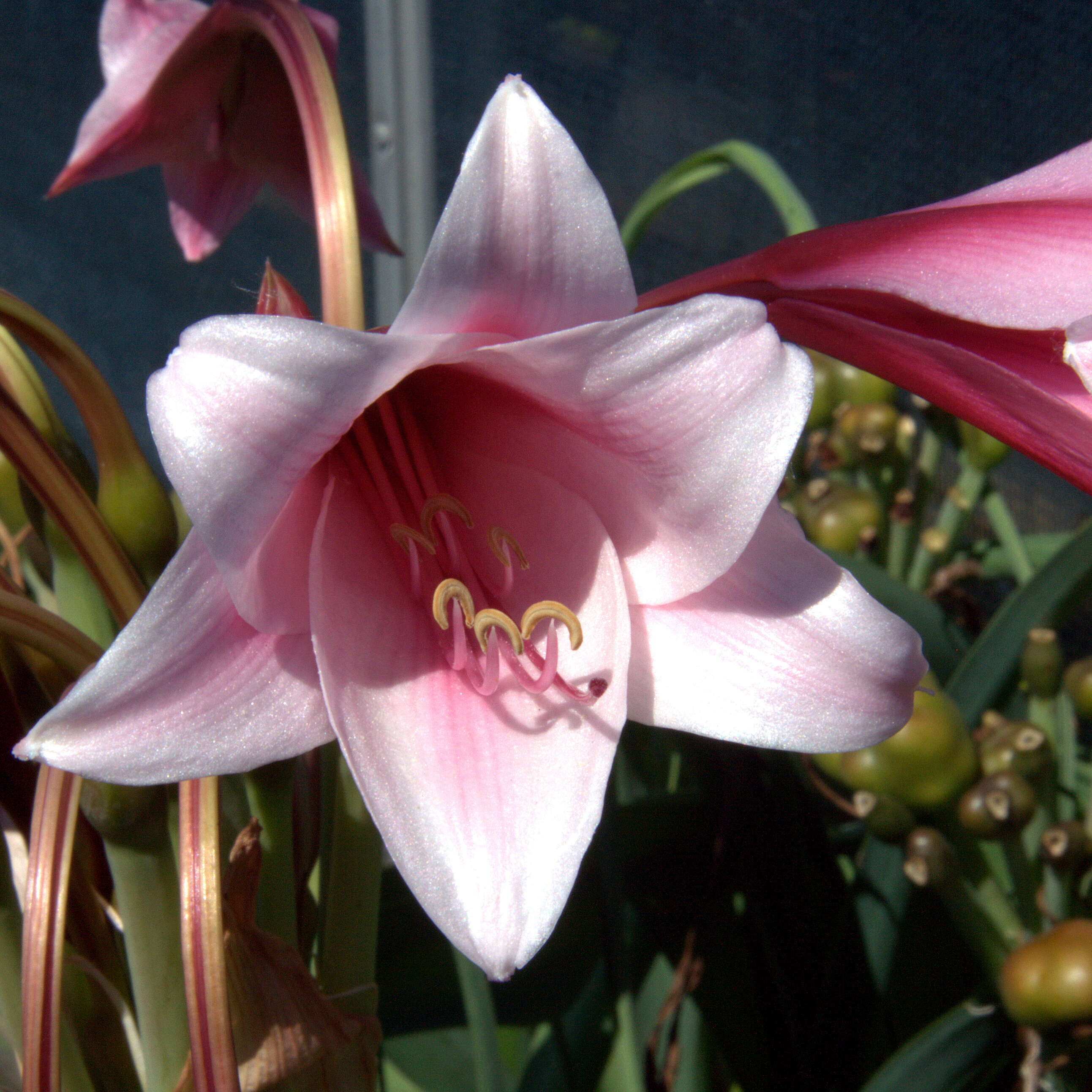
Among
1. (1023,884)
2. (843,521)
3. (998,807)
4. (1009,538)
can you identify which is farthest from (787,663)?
(1009,538)

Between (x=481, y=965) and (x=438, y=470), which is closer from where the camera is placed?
(x=481, y=965)

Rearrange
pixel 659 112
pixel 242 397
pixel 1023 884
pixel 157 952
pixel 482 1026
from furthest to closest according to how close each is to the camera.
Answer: pixel 659 112
pixel 1023 884
pixel 482 1026
pixel 157 952
pixel 242 397

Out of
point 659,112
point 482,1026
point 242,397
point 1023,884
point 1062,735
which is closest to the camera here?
point 242,397

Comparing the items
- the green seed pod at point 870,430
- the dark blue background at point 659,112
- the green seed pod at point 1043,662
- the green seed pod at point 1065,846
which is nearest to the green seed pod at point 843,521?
the green seed pod at point 870,430

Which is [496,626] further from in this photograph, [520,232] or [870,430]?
[870,430]

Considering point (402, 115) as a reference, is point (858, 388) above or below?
below

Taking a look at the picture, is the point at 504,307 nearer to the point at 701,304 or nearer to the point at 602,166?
the point at 701,304

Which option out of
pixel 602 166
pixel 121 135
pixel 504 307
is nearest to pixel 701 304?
pixel 504 307
